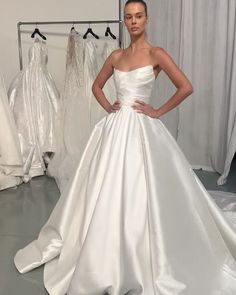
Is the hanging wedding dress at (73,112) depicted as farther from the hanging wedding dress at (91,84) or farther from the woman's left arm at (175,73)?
the woman's left arm at (175,73)

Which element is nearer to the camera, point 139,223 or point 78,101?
point 139,223

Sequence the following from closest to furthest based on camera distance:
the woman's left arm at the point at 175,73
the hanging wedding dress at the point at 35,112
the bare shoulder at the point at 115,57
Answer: the woman's left arm at the point at 175,73, the bare shoulder at the point at 115,57, the hanging wedding dress at the point at 35,112

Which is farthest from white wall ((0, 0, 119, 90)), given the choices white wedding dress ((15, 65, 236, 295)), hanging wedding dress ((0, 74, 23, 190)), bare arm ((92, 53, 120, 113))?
white wedding dress ((15, 65, 236, 295))

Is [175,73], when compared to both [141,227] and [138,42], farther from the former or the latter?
[141,227]

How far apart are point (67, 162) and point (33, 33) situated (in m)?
1.09

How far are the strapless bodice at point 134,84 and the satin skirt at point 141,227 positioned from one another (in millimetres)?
50

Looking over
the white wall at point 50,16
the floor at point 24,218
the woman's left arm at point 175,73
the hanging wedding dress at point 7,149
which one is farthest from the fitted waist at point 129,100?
the white wall at point 50,16

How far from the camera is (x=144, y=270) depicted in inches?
58.4

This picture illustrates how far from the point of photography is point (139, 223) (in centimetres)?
151

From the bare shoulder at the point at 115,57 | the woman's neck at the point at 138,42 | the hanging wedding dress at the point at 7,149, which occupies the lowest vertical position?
the hanging wedding dress at the point at 7,149

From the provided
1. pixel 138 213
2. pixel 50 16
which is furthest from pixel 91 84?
pixel 138 213

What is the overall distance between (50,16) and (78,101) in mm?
933

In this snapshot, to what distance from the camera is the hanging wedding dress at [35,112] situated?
3.00m

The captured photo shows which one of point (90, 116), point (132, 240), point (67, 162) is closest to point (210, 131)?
point (90, 116)
